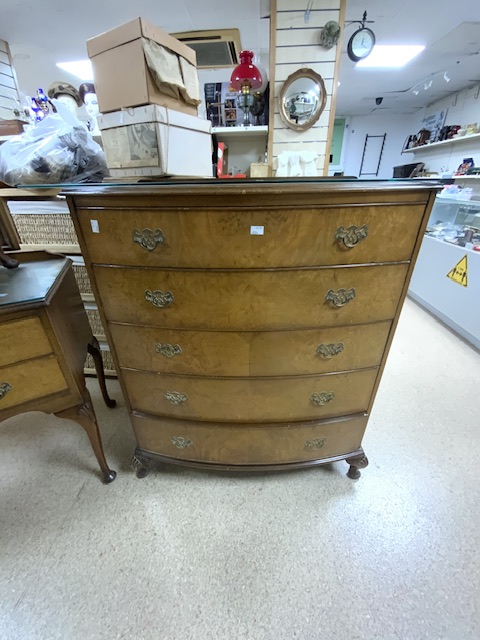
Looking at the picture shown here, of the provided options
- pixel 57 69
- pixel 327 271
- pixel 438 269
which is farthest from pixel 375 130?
pixel 327 271

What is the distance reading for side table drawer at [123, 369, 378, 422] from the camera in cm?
94

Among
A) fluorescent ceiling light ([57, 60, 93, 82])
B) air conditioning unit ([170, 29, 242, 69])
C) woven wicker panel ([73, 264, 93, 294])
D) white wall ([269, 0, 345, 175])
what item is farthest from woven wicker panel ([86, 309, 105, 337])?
fluorescent ceiling light ([57, 60, 93, 82])

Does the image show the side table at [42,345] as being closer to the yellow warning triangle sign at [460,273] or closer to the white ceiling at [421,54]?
the yellow warning triangle sign at [460,273]

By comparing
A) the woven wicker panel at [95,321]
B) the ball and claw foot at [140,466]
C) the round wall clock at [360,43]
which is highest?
the round wall clock at [360,43]

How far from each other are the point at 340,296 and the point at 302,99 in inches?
56.1

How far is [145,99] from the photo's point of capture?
1.04m

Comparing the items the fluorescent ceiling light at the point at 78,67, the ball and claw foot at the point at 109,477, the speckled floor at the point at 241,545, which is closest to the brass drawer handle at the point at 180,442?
the speckled floor at the point at 241,545

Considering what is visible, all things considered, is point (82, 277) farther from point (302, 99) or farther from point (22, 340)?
point (302, 99)

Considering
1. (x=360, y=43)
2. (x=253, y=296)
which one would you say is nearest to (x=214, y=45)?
(x=360, y=43)

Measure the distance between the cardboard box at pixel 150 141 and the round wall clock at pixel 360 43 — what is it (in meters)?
1.77

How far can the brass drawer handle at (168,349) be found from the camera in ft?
2.92

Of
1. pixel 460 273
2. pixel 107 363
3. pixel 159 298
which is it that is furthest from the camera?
pixel 460 273

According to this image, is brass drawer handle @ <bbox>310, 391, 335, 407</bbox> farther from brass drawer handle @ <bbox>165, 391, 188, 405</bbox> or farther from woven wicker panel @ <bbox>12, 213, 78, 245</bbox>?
woven wicker panel @ <bbox>12, 213, 78, 245</bbox>

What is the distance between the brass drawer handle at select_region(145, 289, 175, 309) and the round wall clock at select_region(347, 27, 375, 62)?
261 cm
